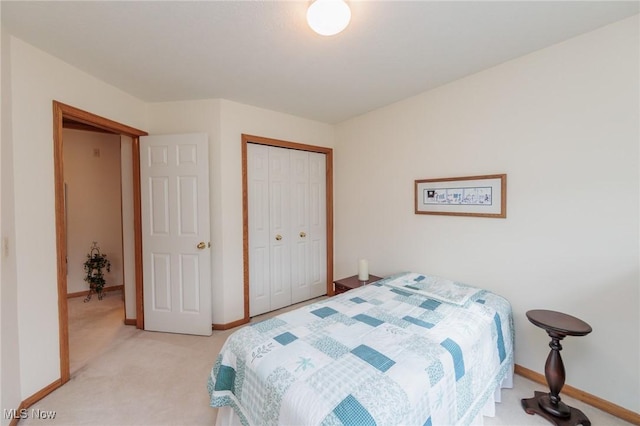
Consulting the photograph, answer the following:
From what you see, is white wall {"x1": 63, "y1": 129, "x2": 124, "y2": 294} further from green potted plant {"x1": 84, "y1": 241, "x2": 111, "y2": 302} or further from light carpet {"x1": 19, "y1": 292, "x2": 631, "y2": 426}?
light carpet {"x1": 19, "y1": 292, "x2": 631, "y2": 426}

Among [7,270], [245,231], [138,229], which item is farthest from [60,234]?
[245,231]

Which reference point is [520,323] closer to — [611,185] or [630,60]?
[611,185]

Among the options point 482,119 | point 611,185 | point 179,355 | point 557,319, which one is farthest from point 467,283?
point 179,355

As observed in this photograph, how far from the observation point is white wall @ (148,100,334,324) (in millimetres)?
2664

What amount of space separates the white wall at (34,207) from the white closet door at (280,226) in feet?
5.90

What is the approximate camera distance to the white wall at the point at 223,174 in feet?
8.74

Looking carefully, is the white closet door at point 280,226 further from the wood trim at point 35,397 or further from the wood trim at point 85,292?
the wood trim at point 85,292

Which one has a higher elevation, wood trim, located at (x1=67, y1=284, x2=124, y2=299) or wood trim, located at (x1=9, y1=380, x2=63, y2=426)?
wood trim, located at (x1=67, y1=284, x2=124, y2=299)

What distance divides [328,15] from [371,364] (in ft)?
5.54

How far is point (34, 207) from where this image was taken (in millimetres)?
1740

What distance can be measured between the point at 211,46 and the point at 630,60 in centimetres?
250

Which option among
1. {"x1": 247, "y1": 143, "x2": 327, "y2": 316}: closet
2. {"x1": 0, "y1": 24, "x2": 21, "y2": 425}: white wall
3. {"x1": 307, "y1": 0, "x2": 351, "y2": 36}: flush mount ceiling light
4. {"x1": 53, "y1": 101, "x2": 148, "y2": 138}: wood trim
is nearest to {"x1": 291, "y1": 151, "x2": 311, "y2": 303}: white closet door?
{"x1": 247, "y1": 143, "x2": 327, "y2": 316}: closet

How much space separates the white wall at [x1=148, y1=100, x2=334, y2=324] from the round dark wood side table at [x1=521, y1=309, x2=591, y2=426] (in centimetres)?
248

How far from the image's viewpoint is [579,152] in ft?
5.53
